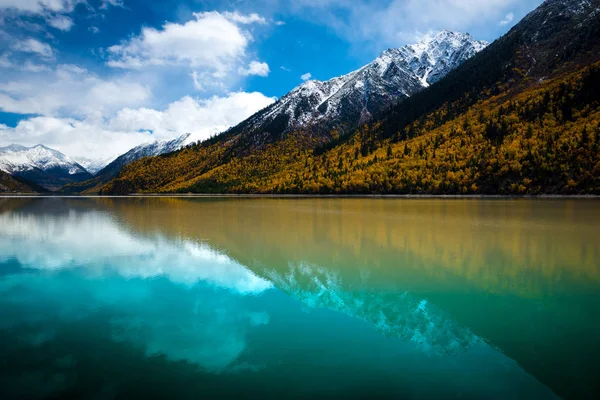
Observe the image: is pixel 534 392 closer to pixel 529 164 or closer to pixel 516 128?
pixel 529 164

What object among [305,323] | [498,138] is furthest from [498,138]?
[305,323]

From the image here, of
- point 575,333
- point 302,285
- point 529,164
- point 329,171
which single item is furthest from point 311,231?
point 329,171

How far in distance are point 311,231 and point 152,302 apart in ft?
66.3

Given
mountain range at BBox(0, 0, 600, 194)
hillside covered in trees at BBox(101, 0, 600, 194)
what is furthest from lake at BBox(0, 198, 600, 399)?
hillside covered in trees at BBox(101, 0, 600, 194)

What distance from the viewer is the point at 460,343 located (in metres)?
10.0

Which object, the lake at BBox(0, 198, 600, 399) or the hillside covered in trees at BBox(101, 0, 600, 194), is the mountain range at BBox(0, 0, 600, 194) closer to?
the hillside covered in trees at BBox(101, 0, 600, 194)

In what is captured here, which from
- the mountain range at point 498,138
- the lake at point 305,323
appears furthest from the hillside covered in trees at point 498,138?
the lake at point 305,323

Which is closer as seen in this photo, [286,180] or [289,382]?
[289,382]

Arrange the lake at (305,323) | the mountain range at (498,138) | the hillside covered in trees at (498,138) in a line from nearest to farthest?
the lake at (305,323), the hillside covered in trees at (498,138), the mountain range at (498,138)

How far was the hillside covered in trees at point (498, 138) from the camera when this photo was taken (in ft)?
290

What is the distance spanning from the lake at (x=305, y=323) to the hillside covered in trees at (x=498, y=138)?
7939cm

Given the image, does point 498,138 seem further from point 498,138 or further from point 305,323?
point 305,323

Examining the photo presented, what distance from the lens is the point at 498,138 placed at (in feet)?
368

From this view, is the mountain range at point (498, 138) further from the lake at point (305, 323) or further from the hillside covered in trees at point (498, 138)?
the lake at point (305, 323)
